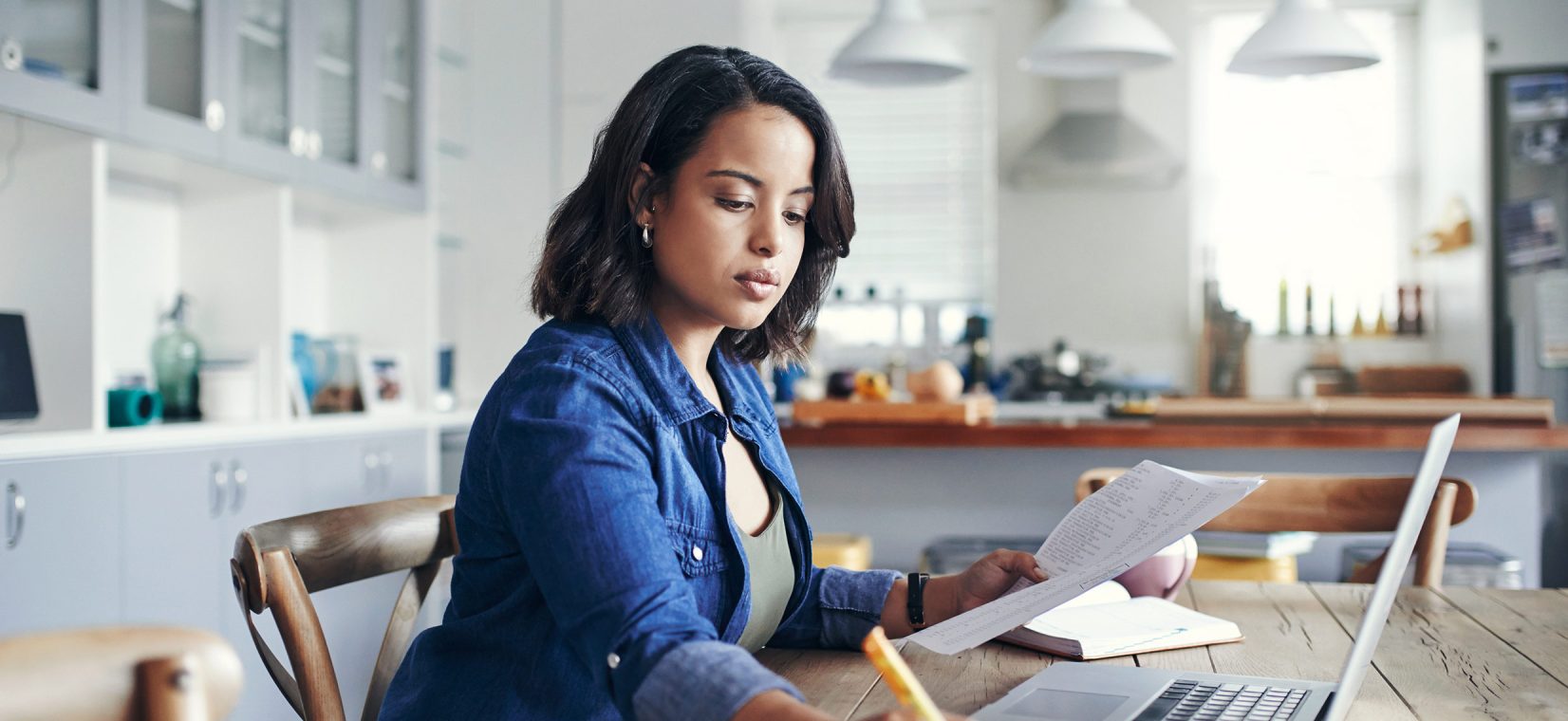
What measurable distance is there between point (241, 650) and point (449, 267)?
1.93m

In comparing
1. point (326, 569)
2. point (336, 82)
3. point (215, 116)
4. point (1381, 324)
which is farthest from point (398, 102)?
point (1381, 324)

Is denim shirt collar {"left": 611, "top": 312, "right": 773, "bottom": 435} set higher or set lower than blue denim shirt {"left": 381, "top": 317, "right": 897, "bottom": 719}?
higher

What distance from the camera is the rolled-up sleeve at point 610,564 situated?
819 millimetres

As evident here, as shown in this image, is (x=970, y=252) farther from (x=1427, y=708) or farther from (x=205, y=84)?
(x=1427, y=708)

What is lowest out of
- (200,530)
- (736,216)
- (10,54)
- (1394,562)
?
(200,530)

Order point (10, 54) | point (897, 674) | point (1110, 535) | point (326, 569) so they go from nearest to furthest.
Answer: point (897, 674) → point (1110, 535) → point (326, 569) → point (10, 54)

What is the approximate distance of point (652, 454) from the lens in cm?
105

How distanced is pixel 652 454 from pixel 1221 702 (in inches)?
19.3

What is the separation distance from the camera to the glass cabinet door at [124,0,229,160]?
104 inches

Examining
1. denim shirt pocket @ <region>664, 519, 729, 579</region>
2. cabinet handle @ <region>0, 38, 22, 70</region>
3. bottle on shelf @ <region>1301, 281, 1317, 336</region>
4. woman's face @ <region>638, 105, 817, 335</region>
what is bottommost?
denim shirt pocket @ <region>664, 519, 729, 579</region>

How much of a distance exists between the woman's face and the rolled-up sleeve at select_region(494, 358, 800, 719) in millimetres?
211

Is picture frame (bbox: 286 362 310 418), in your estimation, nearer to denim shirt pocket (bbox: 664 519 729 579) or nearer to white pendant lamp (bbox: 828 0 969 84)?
white pendant lamp (bbox: 828 0 969 84)

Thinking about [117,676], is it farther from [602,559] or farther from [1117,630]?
[1117,630]

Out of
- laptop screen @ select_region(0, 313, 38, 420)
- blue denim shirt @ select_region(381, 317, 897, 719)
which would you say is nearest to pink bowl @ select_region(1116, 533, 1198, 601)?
blue denim shirt @ select_region(381, 317, 897, 719)
